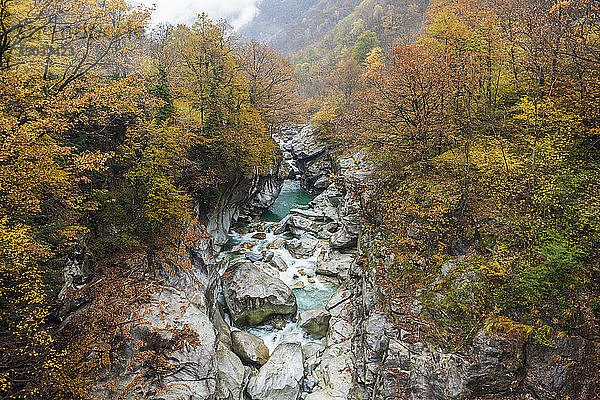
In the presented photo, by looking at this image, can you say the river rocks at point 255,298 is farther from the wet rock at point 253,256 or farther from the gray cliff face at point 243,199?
the gray cliff face at point 243,199

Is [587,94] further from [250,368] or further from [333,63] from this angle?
[333,63]

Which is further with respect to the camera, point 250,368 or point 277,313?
point 277,313

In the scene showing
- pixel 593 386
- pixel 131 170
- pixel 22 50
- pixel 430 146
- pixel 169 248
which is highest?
pixel 22 50

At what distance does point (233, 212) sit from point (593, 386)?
960 inches

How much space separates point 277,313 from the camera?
16.1m

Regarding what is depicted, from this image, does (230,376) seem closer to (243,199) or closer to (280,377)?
(280,377)

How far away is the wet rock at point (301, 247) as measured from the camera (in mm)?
22281

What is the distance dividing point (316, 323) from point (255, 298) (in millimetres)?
3450

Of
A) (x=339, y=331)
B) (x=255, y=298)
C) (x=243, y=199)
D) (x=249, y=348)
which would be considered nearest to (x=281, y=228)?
(x=243, y=199)

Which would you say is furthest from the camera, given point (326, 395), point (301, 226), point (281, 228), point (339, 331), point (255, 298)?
point (281, 228)

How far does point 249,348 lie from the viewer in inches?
534

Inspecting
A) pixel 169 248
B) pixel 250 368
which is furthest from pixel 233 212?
pixel 250 368

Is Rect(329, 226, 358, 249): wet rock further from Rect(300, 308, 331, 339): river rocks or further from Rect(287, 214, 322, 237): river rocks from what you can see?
Rect(300, 308, 331, 339): river rocks

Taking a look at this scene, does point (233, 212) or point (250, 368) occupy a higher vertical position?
point (233, 212)
